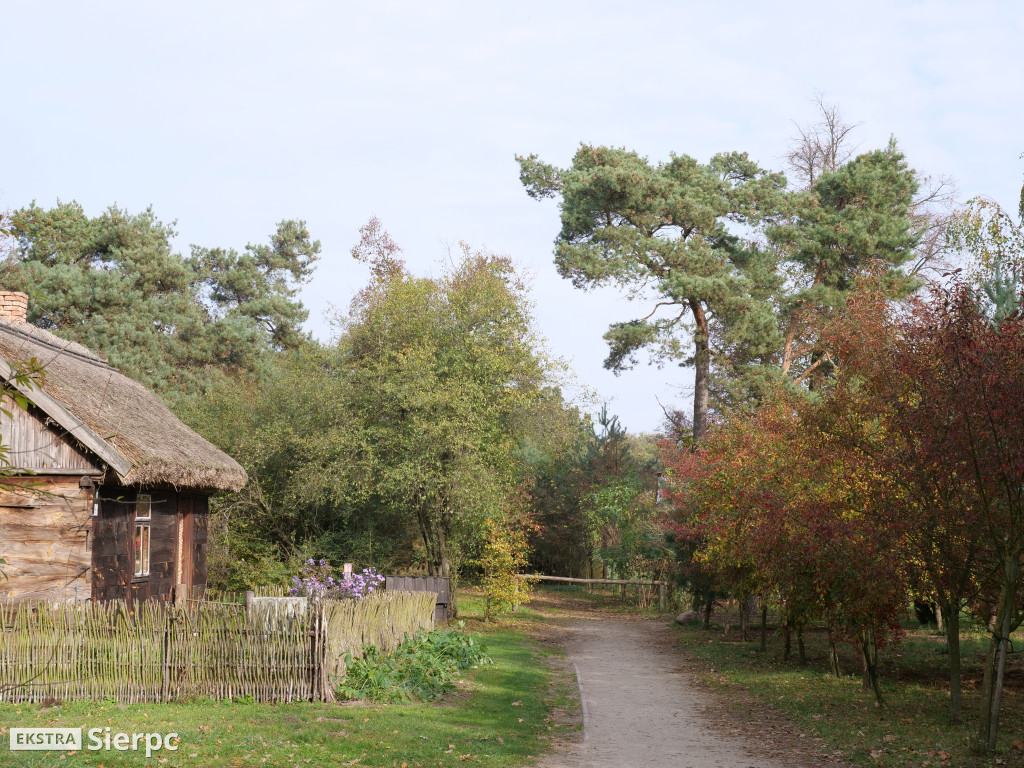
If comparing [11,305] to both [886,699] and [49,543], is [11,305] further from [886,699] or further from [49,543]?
[886,699]

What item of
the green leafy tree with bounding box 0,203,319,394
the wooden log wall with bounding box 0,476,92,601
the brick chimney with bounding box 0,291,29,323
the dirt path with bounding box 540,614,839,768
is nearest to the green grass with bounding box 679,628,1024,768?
the dirt path with bounding box 540,614,839,768

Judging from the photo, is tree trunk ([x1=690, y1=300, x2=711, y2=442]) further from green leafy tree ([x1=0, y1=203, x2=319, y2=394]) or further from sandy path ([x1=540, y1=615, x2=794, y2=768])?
green leafy tree ([x1=0, y1=203, x2=319, y2=394])

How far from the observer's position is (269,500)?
2620cm

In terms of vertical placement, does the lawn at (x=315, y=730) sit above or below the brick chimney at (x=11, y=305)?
below

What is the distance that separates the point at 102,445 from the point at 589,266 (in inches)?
661

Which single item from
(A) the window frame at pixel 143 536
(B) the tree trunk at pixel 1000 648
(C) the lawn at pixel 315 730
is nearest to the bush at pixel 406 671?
(C) the lawn at pixel 315 730

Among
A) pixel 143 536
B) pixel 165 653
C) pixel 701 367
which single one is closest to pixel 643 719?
pixel 165 653

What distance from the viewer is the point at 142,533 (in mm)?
16031

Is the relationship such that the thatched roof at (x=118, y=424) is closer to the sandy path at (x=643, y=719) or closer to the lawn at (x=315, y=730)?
the lawn at (x=315, y=730)

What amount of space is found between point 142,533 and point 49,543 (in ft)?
8.30

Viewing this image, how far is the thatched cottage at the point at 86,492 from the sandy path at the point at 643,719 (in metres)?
7.75

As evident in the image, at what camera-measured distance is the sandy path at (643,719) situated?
9.59 metres

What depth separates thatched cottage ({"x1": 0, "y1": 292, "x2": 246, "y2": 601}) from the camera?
13383 mm

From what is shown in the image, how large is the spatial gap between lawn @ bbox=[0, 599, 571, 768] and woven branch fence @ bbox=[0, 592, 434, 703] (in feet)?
0.94
